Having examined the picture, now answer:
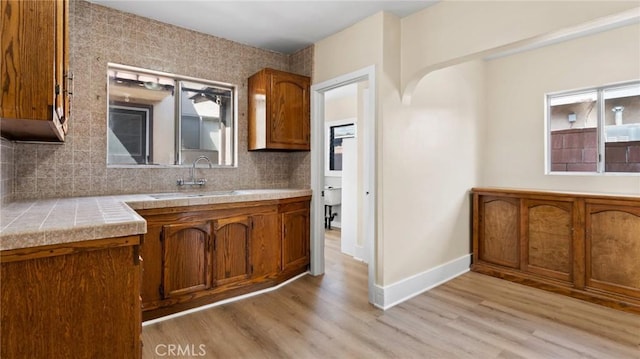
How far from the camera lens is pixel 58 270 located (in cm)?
121

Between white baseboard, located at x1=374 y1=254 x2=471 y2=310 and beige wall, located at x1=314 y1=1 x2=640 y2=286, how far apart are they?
0.17ft

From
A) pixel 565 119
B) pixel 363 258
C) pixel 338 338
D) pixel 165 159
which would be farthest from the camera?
pixel 363 258

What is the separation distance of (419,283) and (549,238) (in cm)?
146

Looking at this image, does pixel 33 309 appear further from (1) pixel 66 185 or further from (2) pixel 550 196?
(2) pixel 550 196

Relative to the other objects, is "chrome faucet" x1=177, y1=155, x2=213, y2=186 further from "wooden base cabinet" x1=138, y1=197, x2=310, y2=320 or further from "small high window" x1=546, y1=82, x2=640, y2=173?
"small high window" x1=546, y1=82, x2=640, y2=173

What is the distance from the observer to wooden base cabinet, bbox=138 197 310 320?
2.40 metres

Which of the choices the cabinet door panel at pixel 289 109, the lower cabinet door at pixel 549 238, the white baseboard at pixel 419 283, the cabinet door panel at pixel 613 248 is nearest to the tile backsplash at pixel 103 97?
the cabinet door panel at pixel 289 109

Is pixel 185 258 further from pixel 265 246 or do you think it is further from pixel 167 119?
pixel 167 119

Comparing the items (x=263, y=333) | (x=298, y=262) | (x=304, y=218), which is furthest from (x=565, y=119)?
(x=263, y=333)

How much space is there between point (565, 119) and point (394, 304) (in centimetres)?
297

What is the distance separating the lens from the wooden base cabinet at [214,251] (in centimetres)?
240

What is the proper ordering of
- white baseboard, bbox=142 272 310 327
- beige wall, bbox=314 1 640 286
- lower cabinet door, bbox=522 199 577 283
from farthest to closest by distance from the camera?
lower cabinet door, bbox=522 199 577 283 → white baseboard, bbox=142 272 310 327 → beige wall, bbox=314 1 640 286

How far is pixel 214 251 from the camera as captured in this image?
105 inches

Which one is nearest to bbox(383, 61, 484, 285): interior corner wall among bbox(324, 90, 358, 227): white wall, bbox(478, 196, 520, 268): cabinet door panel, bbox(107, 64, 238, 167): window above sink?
bbox(478, 196, 520, 268): cabinet door panel
